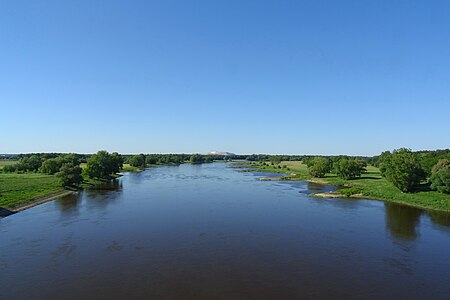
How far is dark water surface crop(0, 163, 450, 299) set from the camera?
685 inches

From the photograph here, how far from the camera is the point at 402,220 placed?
3456cm

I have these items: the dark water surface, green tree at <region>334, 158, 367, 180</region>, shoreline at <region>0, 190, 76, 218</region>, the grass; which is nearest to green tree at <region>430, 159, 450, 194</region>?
the dark water surface

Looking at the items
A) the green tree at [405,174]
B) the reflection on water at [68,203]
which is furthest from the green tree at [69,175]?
the green tree at [405,174]

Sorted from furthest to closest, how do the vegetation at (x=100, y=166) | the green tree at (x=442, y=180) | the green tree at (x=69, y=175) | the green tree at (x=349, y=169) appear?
the green tree at (x=349, y=169)
the vegetation at (x=100, y=166)
the green tree at (x=69, y=175)
the green tree at (x=442, y=180)

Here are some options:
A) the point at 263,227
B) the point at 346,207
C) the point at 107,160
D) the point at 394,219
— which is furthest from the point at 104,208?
the point at 107,160

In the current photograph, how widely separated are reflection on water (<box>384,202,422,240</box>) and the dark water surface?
103mm

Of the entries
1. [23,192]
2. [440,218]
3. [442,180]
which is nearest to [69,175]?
[23,192]

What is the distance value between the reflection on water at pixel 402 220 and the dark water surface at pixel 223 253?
0.10 meters

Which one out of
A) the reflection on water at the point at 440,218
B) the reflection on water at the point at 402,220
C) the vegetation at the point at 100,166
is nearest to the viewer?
the reflection on water at the point at 402,220

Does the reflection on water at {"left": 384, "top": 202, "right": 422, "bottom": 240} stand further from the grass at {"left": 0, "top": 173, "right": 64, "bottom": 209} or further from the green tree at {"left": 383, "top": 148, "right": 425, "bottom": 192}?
the grass at {"left": 0, "top": 173, "right": 64, "bottom": 209}

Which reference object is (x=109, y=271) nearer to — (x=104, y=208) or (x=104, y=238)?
(x=104, y=238)

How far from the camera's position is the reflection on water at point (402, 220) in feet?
95.8

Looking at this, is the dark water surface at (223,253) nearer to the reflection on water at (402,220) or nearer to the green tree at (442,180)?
the reflection on water at (402,220)

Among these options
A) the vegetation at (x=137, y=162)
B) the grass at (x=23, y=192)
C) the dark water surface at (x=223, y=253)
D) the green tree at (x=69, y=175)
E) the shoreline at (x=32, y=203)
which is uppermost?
the vegetation at (x=137, y=162)
